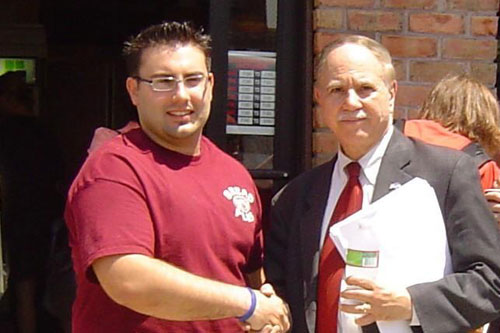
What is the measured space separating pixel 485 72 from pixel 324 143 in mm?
755

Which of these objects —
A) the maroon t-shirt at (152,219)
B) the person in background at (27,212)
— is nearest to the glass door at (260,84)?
the maroon t-shirt at (152,219)

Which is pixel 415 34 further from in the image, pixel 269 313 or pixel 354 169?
pixel 269 313

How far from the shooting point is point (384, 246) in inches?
97.7

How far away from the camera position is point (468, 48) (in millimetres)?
3729

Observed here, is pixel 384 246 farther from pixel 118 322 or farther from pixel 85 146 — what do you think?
pixel 85 146

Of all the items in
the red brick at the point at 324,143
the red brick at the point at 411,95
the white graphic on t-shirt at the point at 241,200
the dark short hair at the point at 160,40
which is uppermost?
the dark short hair at the point at 160,40

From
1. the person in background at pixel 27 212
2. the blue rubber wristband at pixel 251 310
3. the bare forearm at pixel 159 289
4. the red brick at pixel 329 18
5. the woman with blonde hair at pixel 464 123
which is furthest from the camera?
the person in background at pixel 27 212

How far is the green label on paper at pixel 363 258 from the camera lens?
2.48 meters

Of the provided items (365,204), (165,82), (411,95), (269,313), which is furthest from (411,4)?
(269,313)

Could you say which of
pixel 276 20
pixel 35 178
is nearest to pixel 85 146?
pixel 35 178

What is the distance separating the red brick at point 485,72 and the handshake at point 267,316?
5.47ft

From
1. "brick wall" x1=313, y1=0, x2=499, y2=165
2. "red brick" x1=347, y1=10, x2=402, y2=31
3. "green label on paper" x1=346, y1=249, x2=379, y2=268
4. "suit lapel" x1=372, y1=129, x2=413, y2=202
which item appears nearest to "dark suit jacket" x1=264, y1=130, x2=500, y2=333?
"suit lapel" x1=372, y1=129, x2=413, y2=202

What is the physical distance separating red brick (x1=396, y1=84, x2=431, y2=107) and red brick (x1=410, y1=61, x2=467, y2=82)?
1.5 inches

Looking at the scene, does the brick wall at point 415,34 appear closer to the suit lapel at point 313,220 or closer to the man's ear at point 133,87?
the suit lapel at point 313,220
